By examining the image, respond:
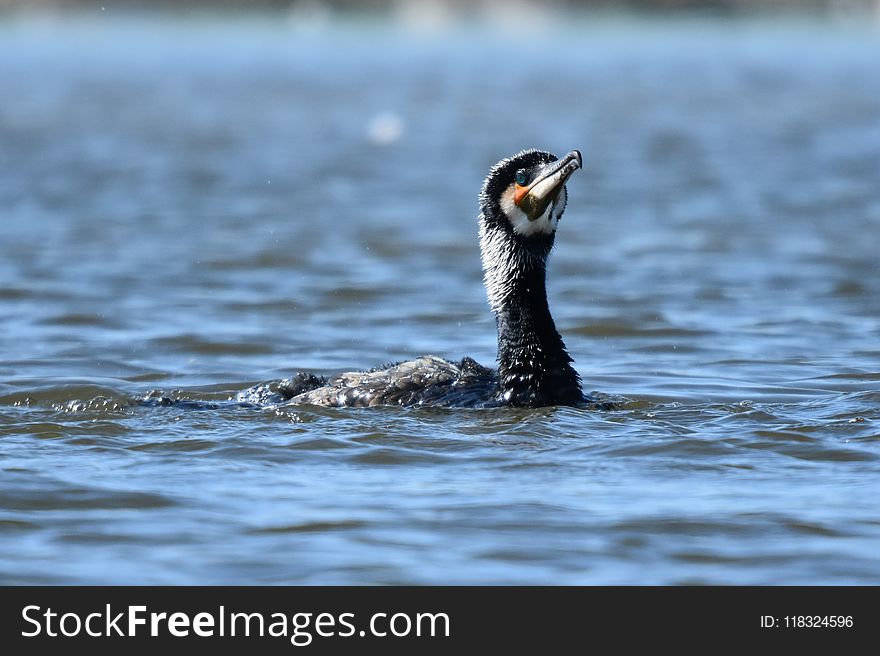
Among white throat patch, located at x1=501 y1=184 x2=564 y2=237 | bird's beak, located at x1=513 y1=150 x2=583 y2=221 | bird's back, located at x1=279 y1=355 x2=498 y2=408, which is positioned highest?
bird's beak, located at x1=513 y1=150 x2=583 y2=221

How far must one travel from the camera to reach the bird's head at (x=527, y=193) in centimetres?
920

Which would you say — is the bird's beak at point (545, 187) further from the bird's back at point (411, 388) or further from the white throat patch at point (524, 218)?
the bird's back at point (411, 388)

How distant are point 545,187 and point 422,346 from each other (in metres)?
3.57

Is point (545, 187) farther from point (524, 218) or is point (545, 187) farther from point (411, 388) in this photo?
point (411, 388)

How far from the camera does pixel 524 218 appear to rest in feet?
31.3

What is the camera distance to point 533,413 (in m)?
9.37

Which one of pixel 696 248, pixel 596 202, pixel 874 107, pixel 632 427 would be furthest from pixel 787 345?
pixel 874 107

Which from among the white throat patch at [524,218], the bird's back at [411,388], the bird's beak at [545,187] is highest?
the bird's beak at [545,187]

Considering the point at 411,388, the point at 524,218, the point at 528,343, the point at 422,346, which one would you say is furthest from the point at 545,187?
the point at 422,346

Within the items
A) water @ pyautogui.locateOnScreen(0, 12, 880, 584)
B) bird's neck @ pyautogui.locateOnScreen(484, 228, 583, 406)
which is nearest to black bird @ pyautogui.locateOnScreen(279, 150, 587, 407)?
bird's neck @ pyautogui.locateOnScreen(484, 228, 583, 406)

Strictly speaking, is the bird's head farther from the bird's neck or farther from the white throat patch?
the bird's neck

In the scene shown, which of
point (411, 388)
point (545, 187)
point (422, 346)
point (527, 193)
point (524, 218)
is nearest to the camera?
point (545, 187)

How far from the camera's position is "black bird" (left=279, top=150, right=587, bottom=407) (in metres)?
9.54

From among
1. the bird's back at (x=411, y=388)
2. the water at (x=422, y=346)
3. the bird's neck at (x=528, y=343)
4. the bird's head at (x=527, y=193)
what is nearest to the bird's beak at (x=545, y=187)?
the bird's head at (x=527, y=193)
